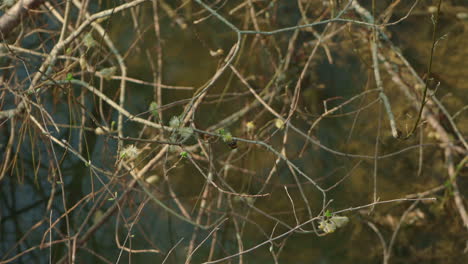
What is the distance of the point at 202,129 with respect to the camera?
1.70m

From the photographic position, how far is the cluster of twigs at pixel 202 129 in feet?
5.37

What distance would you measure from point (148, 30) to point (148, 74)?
16 cm

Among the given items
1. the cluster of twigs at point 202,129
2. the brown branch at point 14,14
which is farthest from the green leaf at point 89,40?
the brown branch at point 14,14

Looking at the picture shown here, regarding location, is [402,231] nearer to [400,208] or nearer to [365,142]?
[400,208]

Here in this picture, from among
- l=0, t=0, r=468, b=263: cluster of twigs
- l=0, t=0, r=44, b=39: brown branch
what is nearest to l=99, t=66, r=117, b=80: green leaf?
l=0, t=0, r=468, b=263: cluster of twigs

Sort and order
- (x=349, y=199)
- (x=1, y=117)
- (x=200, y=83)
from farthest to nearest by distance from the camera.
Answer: (x=200, y=83)
(x=349, y=199)
(x=1, y=117)

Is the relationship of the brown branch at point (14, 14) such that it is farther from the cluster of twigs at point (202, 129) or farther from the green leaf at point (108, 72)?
the green leaf at point (108, 72)

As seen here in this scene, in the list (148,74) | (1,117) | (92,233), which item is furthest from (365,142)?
(1,117)

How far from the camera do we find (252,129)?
166 cm

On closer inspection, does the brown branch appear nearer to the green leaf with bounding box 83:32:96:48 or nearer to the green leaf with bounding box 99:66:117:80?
the green leaf with bounding box 83:32:96:48

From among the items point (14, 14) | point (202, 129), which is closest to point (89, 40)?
point (14, 14)

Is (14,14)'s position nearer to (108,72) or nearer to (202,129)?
(108,72)

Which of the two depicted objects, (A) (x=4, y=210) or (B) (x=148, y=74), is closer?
(A) (x=4, y=210)

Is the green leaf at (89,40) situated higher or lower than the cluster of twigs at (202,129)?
higher
